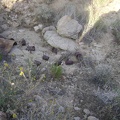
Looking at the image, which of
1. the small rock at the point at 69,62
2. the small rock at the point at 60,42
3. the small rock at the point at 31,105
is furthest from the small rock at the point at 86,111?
the small rock at the point at 60,42

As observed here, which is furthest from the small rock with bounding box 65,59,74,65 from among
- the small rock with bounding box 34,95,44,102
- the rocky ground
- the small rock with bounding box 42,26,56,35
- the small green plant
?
the small rock with bounding box 34,95,44,102

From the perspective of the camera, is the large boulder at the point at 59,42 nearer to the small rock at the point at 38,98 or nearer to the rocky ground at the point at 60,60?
the rocky ground at the point at 60,60

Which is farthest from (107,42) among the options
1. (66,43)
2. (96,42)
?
(66,43)

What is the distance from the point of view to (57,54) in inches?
180

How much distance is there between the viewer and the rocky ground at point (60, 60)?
11.0ft

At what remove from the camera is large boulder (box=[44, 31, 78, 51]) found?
183 inches

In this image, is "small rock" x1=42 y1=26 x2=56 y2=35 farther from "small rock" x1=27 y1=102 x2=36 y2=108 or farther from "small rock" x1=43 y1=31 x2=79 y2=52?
"small rock" x1=27 y1=102 x2=36 y2=108

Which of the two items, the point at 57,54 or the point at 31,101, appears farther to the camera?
the point at 57,54

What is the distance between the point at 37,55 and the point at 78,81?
92 cm

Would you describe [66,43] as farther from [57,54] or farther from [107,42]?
[107,42]

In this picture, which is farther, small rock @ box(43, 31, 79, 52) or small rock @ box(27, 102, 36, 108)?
small rock @ box(43, 31, 79, 52)

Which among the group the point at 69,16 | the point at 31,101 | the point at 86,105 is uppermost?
the point at 69,16

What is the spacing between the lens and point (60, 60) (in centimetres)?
439

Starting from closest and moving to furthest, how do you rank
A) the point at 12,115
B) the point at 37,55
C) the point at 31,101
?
the point at 12,115 < the point at 31,101 < the point at 37,55
